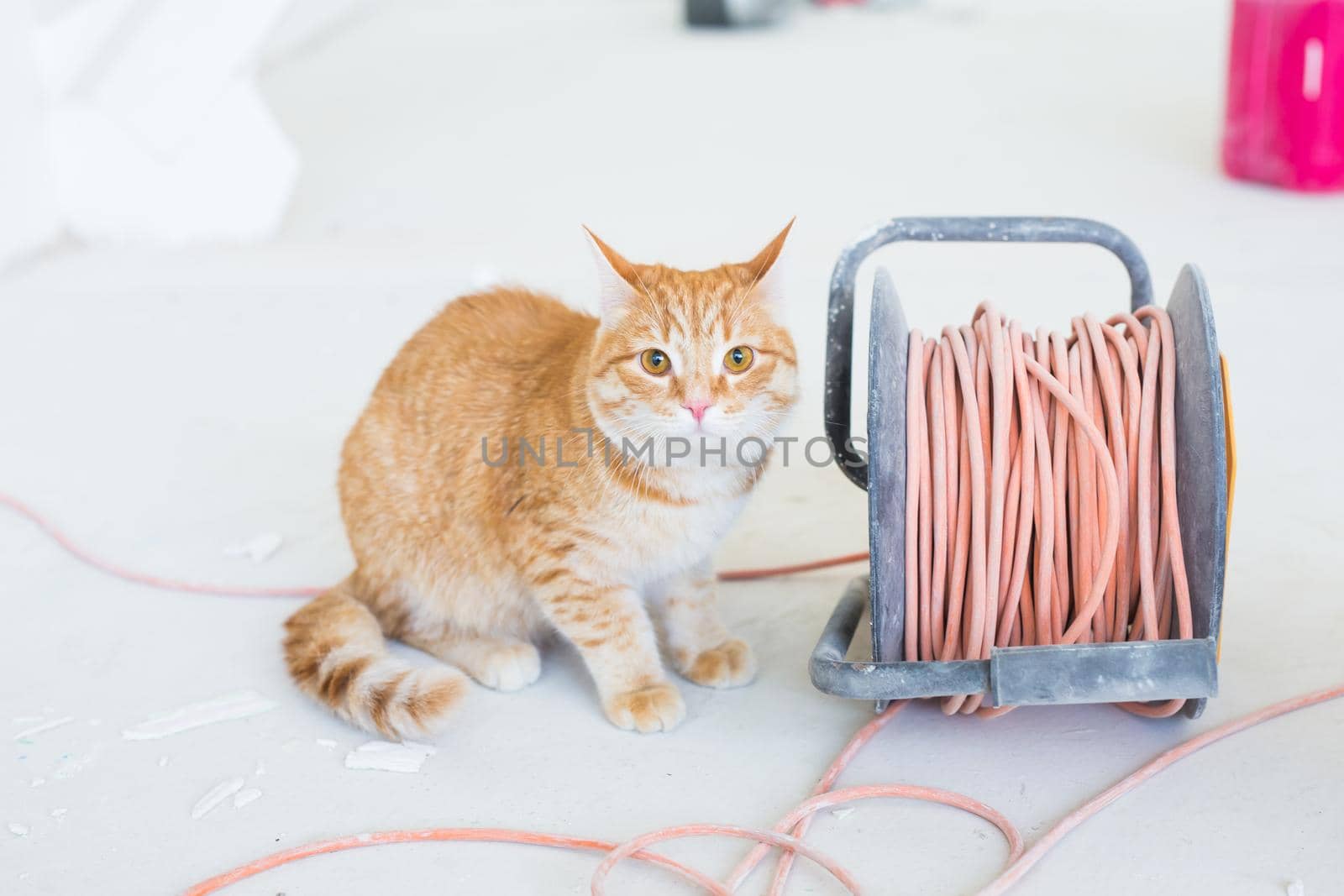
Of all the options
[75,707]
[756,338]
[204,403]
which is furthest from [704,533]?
[204,403]

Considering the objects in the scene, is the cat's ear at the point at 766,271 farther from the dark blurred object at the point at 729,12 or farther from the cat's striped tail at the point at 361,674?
the dark blurred object at the point at 729,12

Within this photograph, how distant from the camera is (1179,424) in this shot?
1957 millimetres

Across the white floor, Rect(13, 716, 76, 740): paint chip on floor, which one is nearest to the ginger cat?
the white floor

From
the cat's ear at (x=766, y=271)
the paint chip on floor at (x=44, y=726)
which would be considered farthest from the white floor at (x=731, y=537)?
the cat's ear at (x=766, y=271)

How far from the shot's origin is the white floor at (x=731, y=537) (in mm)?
1899

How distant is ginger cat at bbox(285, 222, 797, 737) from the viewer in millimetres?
2061

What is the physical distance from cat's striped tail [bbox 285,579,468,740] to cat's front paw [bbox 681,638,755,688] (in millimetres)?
417

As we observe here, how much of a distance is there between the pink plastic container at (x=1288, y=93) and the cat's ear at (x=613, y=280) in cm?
330

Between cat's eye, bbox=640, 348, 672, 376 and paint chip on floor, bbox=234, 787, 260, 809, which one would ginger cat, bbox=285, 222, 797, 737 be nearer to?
cat's eye, bbox=640, 348, 672, 376

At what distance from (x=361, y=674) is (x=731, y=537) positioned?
3.08ft

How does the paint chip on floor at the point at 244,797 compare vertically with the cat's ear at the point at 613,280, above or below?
below

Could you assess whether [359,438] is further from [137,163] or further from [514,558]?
[137,163]

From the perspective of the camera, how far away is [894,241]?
87.6 inches

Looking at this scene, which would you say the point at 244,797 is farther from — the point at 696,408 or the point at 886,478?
the point at 886,478
